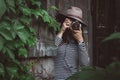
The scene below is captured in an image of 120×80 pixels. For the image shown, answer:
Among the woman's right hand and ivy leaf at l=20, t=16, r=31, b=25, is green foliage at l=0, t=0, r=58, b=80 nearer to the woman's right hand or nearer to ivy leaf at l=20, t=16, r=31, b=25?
ivy leaf at l=20, t=16, r=31, b=25

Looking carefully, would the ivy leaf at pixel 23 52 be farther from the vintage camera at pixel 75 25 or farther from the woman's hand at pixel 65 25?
the vintage camera at pixel 75 25

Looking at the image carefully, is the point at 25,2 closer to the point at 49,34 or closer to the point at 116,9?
the point at 49,34

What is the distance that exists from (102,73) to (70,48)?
2.77 metres

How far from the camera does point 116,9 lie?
25.0 ft

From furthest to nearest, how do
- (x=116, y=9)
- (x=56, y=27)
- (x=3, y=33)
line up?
(x=116, y=9) → (x=56, y=27) → (x=3, y=33)

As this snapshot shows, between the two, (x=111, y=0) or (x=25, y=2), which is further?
(x=111, y=0)

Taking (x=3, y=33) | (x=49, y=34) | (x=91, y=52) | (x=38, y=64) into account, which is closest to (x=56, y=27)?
(x=49, y=34)

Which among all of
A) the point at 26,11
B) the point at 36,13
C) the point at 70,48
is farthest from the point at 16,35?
the point at 70,48

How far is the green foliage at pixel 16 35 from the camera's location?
3697mm

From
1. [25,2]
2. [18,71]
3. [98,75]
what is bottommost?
[18,71]

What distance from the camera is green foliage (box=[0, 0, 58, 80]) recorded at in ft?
12.1

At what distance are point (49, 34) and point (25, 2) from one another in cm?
57

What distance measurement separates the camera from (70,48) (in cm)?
391

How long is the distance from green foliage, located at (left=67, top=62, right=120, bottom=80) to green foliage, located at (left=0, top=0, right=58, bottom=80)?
94.7 inches
